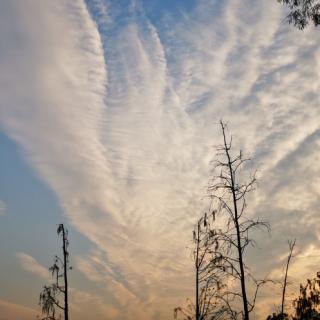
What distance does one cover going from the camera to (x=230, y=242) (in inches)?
654

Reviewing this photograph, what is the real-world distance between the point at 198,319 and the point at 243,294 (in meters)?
11.1

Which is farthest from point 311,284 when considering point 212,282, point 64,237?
point 64,237

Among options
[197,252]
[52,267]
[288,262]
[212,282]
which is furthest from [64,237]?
[288,262]

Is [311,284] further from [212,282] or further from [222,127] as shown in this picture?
[222,127]

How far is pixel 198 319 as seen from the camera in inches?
1032

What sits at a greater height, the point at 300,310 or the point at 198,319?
the point at 300,310

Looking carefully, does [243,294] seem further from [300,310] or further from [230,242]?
[300,310]

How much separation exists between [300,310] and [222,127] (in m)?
19.9

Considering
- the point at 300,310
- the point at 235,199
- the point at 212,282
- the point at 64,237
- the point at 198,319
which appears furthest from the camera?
the point at 300,310

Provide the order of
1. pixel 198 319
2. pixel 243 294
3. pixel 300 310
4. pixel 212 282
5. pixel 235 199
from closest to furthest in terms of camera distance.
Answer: pixel 243 294
pixel 235 199
pixel 212 282
pixel 198 319
pixel 300 310

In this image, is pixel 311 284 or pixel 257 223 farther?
pixel 311 284

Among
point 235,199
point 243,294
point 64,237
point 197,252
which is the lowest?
point 243,294

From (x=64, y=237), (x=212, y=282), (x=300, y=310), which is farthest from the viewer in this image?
(x=300, y=310)

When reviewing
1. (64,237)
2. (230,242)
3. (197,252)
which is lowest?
(230,242)
